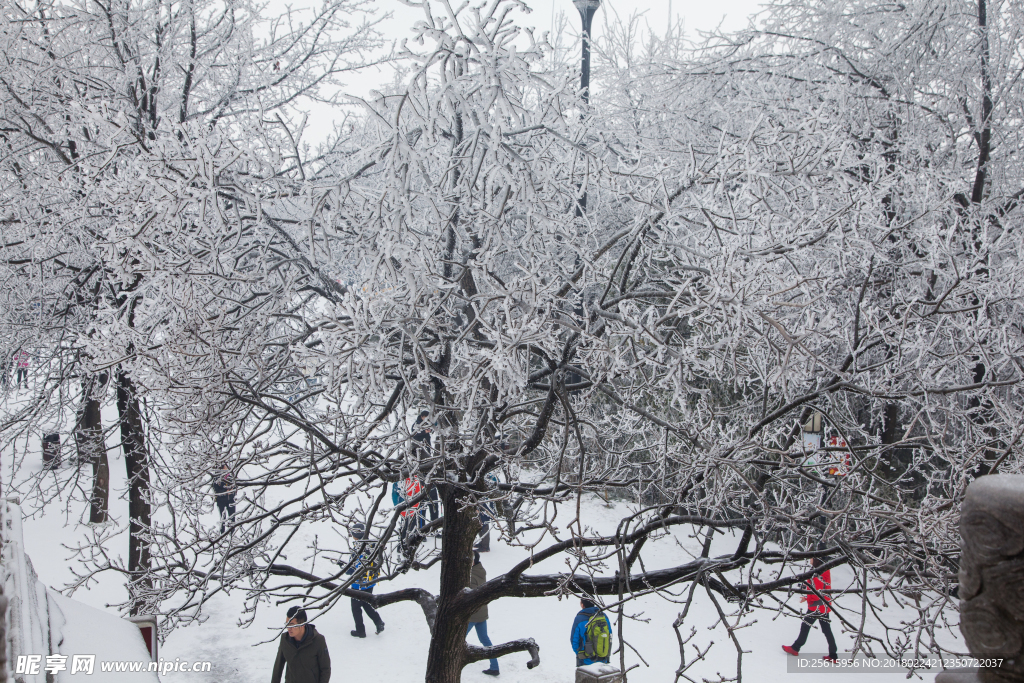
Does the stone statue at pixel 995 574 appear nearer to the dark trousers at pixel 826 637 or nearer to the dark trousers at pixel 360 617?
the dark trousers at pixel 826 637

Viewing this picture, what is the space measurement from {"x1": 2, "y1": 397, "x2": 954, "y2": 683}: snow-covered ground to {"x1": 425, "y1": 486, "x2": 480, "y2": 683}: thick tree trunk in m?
1.98

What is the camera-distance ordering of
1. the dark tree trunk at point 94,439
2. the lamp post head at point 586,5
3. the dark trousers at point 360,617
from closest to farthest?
the dark tree trunk at point 94,439 → the lamp post head at point 586,5 → the dark trousers at point 360,617

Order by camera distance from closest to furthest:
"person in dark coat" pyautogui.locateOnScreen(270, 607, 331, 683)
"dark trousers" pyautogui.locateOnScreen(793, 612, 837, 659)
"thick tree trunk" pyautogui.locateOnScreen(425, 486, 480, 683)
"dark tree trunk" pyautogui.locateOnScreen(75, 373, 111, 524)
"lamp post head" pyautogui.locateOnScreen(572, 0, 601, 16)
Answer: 1. "thick tree trunk" pyautogui.locateOnScreen(425, 486, 480, 683)
2. "person in dark coat" pyautogui.locateOnScreen(270, 607, 331, 683)
3. "dark tree trunk" pyautogui.locateOnScreen(75, 373, 111, 524)
4. "lamp post head" pyautogui.locateOnScreen(572, 0, 601, 16)
5. "dark trousers" pyautogui.locateOnScreen(793, 612, 837, 659)

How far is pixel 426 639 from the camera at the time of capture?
809cm

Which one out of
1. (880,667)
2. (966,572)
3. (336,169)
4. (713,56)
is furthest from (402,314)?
(880,667)

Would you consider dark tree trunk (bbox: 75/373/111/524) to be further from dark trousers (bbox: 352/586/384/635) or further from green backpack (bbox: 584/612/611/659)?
green backpack (bbox: 584/612/611/659)

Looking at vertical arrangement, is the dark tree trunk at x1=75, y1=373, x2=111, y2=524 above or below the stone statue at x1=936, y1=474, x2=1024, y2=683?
above

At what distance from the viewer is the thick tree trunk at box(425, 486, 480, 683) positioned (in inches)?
196

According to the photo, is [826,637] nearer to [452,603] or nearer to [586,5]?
[452,603]

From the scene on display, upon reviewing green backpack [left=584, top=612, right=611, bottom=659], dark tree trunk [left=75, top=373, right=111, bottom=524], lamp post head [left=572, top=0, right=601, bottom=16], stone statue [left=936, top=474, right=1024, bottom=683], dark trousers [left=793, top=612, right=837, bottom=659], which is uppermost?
lamp post head [left=572, top=0, right=601, bottom=16]

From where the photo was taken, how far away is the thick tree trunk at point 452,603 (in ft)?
16.4

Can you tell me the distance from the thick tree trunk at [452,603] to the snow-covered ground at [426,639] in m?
1.98

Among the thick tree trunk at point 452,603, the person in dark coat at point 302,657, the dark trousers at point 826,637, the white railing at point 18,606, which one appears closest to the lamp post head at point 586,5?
the thick tree trunk at point 452,603

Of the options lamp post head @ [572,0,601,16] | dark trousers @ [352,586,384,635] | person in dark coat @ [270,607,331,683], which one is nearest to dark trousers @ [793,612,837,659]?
dark trousers @ [352,586,384,635]
